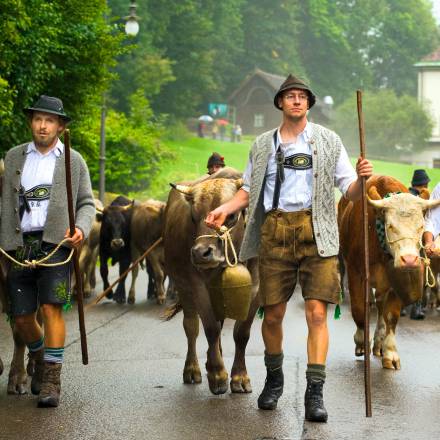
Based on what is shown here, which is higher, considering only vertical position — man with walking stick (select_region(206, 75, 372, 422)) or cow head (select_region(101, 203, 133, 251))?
man with walking stick (select_region(206, 75, 372, 422))

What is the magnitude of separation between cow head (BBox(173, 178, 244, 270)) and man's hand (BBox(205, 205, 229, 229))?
0.17 m

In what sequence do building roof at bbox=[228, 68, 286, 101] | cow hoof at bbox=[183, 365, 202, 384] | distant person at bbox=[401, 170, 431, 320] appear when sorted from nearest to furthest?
cow hoof at bbox=[183, 365, 202, 384] < distant person at bbox=[401, 170, 431, 320] < building roof at bbox=[228, 68, 286, 101]

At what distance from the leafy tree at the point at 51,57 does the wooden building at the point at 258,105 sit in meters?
74.2

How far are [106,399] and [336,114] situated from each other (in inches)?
3452

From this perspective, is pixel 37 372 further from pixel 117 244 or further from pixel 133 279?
pixel 117 244

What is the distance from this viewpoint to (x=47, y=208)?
827 cm

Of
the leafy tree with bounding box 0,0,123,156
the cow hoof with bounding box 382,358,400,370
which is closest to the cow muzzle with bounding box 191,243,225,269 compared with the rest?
the cow hoof with bounding box 382,358,400,370

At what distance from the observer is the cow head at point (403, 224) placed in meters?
9.12

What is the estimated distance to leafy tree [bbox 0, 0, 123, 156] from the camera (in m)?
17.1

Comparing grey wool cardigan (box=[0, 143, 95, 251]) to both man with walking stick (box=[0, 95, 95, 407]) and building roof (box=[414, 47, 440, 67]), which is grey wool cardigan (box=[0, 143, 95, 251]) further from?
building roof (box=[414, 47, 440, 67])

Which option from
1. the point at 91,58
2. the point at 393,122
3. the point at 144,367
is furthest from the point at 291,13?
the point at 144,367

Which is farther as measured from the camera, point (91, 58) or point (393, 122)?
point (393, 122)

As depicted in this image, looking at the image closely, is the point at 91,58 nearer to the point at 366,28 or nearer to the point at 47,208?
the point at 47,208

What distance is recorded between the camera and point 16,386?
8.62 meters
